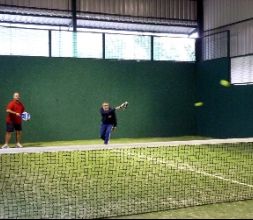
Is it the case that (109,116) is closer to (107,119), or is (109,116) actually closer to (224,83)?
(107,119)

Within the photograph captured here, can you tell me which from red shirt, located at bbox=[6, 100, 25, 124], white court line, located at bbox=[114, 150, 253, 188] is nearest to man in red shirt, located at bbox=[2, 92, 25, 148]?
red shirt, located at bbox=[6, 100, 25, 124]

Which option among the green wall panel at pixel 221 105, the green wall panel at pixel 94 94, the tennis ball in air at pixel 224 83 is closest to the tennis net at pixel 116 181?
the green wall panel at pixel 221 105

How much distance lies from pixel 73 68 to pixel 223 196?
36.7ft

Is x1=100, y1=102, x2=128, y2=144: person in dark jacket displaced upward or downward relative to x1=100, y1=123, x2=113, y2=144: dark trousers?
upward

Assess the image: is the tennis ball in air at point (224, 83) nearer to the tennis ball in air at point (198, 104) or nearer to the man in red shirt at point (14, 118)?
the tennis ball in air at point (198, 104)

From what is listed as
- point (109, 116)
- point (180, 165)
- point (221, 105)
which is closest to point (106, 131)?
point (109, 116)

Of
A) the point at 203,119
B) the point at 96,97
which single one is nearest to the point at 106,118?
the point at 96,97

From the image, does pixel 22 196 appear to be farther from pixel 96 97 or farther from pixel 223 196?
pixel 96 97

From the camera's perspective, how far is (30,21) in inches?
707

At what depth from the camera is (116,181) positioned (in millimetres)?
7832

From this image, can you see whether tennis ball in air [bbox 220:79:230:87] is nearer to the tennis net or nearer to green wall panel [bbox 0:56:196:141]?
green wall panel [bbox 0:56:196:141]

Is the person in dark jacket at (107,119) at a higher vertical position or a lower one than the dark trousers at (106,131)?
higher

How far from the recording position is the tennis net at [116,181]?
5.93 metres

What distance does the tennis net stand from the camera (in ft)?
19.4
